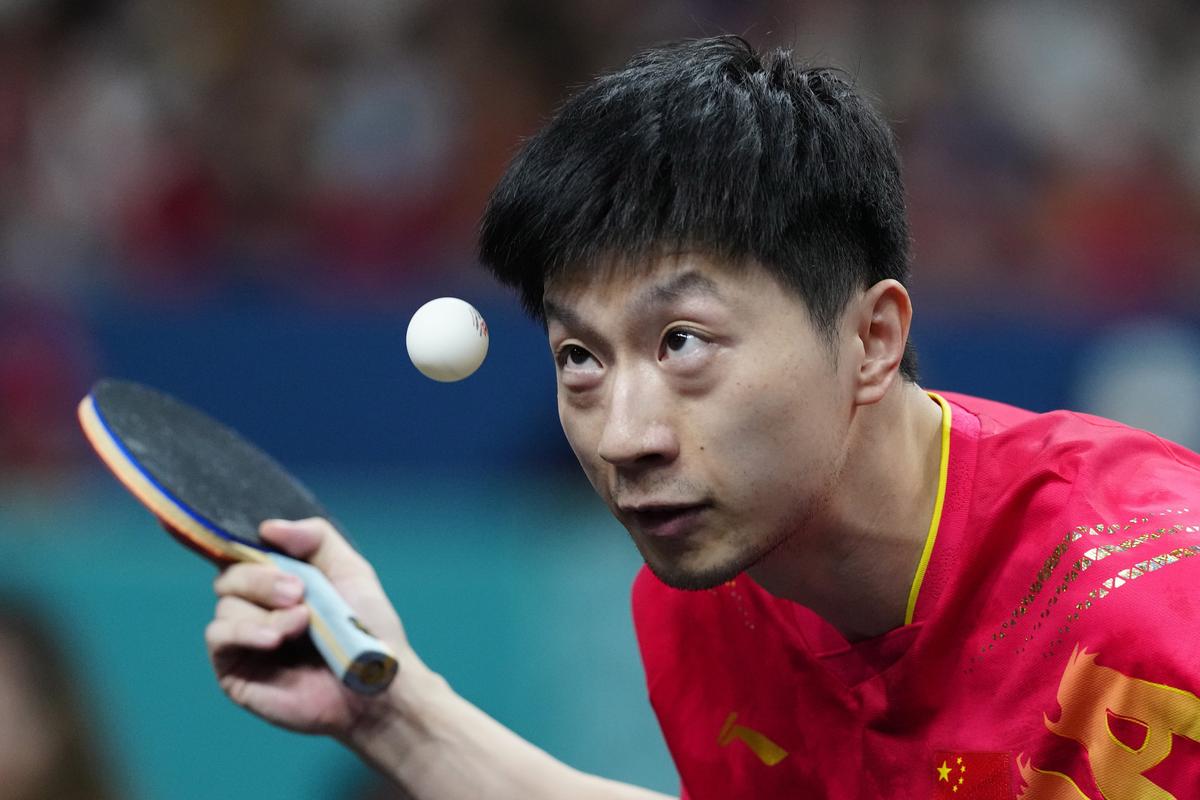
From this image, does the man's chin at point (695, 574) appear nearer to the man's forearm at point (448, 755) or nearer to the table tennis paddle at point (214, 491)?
the table tennis paddle at point (214, 491)

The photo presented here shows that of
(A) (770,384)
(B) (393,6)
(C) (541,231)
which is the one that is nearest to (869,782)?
(A) (770,384)

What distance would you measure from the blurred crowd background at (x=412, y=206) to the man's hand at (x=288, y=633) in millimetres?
1598

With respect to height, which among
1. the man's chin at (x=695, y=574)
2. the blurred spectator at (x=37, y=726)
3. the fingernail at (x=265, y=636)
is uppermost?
the man's chin at (x=695, y=574)

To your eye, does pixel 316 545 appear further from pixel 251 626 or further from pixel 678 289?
pixel 678 289

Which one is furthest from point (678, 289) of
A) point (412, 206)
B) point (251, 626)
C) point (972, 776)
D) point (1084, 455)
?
point (412, 206)

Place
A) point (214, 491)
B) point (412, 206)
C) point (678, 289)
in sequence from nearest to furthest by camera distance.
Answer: point (678, 289) → point (214, 491) → point (412, 206)

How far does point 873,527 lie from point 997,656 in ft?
0.65

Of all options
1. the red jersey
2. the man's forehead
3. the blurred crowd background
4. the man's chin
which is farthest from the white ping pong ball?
the blurred crowd background

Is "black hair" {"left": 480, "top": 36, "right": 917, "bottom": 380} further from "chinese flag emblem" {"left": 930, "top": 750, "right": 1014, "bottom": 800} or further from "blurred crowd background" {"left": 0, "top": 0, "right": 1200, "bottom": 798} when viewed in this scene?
"blurred crowd background" {"left": 0, "top": 0, "right": 1200, "bottom": 798}

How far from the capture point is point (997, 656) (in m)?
1.70

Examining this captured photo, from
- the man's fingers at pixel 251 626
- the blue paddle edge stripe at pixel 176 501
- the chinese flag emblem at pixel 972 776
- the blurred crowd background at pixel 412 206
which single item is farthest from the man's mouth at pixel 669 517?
the blurred crowd background at pixel 412 206

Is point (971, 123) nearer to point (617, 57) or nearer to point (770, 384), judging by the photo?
point (617, 57)

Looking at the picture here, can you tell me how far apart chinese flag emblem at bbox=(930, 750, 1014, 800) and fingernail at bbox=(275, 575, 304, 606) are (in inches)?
30.9

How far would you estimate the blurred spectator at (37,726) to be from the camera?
3.02 metres
